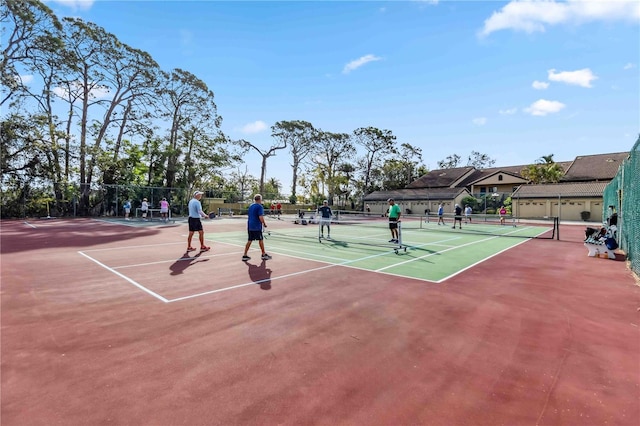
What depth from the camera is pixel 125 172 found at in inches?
1282

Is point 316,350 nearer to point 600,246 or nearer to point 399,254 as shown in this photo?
point 399,254

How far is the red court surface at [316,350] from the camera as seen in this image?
9.24ft

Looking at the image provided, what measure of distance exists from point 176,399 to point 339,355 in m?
1.78

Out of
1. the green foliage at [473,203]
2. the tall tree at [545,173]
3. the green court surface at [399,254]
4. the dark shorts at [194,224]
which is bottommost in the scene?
the green court surface at [399,254]

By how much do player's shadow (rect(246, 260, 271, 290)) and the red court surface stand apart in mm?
79

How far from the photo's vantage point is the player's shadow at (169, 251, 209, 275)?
25.8 feet

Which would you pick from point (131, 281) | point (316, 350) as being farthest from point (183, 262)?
point (316, 350)

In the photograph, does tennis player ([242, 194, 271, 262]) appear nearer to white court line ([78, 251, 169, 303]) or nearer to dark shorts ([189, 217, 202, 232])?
dark shorts ([189, 217, 202, 232])

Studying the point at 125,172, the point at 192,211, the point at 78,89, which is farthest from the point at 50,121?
the point at 192,211

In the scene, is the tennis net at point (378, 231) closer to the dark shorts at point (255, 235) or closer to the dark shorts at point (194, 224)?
the dark shorts at point (255, 235)

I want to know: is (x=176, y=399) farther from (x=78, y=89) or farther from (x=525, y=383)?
(x=78, y=89)

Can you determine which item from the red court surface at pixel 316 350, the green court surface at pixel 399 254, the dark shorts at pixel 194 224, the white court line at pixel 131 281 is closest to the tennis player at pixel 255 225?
the green court surface at pixel 399 254

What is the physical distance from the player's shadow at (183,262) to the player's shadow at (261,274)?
1.62m

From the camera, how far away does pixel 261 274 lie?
758 cm
